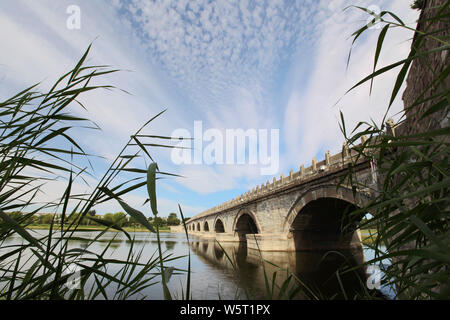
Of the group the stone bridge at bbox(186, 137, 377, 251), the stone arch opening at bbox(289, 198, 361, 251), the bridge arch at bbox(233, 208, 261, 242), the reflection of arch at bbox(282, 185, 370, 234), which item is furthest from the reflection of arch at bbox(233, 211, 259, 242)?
the reflection of arch at bbox(282, 185, 370, 234)

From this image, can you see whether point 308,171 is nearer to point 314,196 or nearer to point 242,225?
point 314,196

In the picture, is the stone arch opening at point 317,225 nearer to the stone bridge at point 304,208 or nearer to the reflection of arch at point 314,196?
the stone bridge at point 304,208

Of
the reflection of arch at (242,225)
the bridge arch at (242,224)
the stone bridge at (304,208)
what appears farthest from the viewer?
the reflection of arch at (242,225)

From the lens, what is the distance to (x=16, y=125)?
1387mm

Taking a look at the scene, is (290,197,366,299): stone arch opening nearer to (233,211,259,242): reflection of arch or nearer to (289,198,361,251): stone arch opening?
(289,198,361,251): stone arch opening

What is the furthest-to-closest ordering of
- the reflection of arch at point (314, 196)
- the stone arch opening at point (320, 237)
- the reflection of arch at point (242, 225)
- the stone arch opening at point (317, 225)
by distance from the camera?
the reflection of arch at point (242, 225)
the stone arch opening at point (317, 225)
the stone arch opening at point (320, 237)
the reflection of arch at point (314, 196)

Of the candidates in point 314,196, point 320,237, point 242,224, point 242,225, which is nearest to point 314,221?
point 320,237

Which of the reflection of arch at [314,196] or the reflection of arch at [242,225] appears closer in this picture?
the reflection of arch at [314,196]

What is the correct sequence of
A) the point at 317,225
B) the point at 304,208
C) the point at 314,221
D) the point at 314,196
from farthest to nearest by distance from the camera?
the point at 317,225
the point at 314,221
the point at 304,208
the point at 314,196

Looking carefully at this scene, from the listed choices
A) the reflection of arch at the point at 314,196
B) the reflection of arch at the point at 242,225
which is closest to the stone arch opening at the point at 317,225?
the reflection of arch at the point at 314,196

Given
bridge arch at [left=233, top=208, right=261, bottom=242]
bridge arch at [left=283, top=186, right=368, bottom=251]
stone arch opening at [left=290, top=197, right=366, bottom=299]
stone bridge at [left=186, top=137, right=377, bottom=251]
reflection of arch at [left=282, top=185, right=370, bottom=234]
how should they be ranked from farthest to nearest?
bridge arch at [left=233, top=208, right=261, bottom=242], bridge arch at [left=283, top=186, right=368, bottom=251], stone arch opening at [left=290, top=197, right=366, bottom=299], stone bridge at [left=186, top=137, right=377, bottom=251], reflection of arch at [left=282, top=185, right=370, bottom=234]
